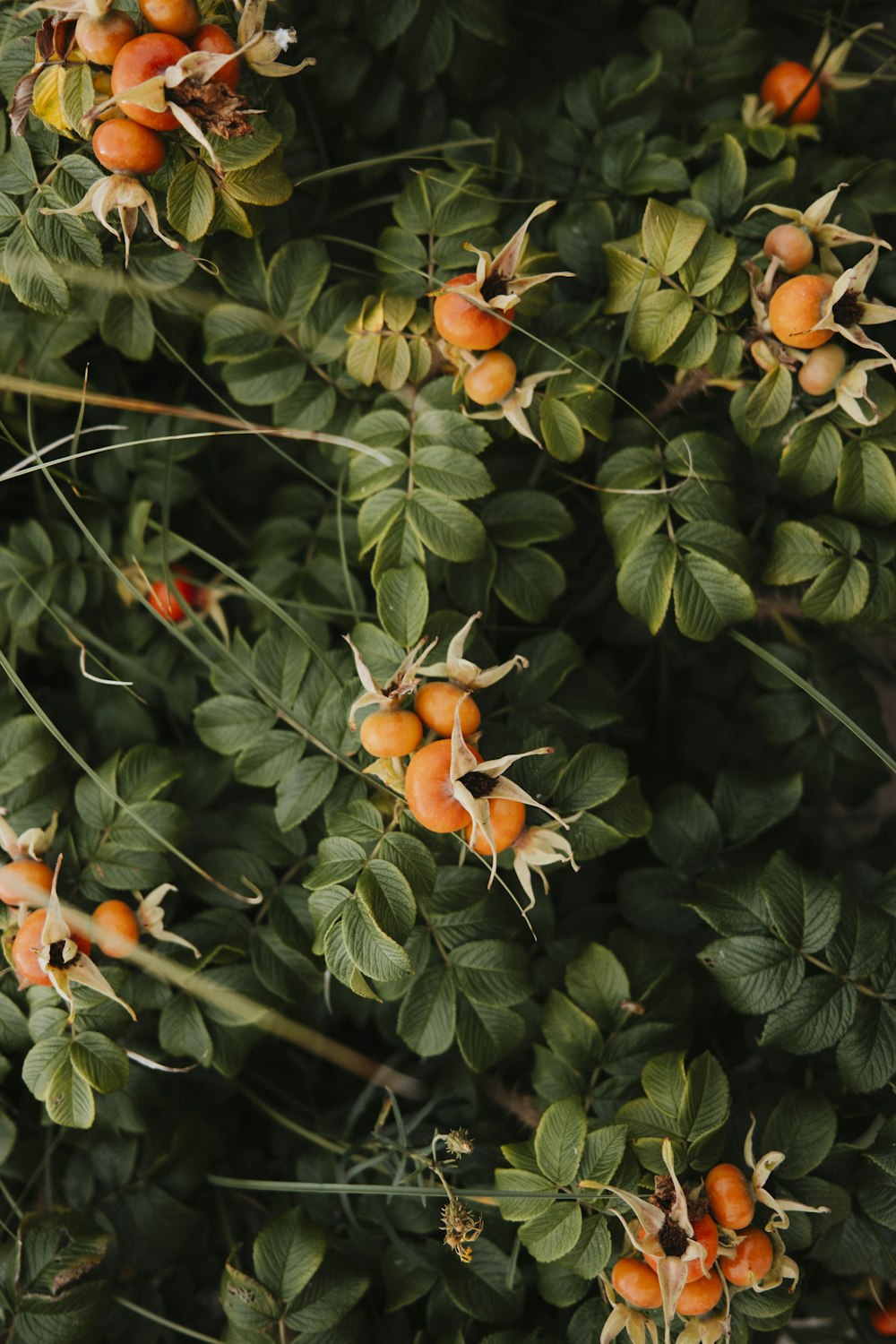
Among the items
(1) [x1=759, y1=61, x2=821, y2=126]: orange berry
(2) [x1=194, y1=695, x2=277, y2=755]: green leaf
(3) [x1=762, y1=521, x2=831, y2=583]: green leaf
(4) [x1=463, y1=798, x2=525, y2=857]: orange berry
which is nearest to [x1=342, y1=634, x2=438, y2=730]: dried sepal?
(4) [x1=463, y1=798, x2=525, y2=857]: orange berry

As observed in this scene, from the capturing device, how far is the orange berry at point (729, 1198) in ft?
2.94

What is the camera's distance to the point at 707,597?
102 centimetres

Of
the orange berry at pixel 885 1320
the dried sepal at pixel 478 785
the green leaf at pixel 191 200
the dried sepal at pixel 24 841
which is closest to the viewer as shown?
the dried sepal at pixel 478 785

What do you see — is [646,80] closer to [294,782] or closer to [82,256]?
[82,256]

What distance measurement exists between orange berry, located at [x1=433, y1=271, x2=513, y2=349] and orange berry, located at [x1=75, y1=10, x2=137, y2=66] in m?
0.35

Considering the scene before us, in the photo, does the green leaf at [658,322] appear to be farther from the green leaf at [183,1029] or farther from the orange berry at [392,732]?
the green leaf at [183,1029]

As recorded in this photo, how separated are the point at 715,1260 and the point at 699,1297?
35 millimetres

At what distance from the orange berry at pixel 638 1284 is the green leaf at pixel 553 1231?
0.05m

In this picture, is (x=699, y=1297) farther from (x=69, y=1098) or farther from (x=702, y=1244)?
(x=69, y=1098)

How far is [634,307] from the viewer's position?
1053mm

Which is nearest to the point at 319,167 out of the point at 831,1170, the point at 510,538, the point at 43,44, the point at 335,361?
the point at 335,361

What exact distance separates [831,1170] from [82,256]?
1.22 meters

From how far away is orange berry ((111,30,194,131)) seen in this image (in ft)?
2.79

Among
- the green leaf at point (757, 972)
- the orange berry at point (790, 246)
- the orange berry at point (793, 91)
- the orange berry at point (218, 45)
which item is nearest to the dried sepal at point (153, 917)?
the green leaf at point (757, 972)
